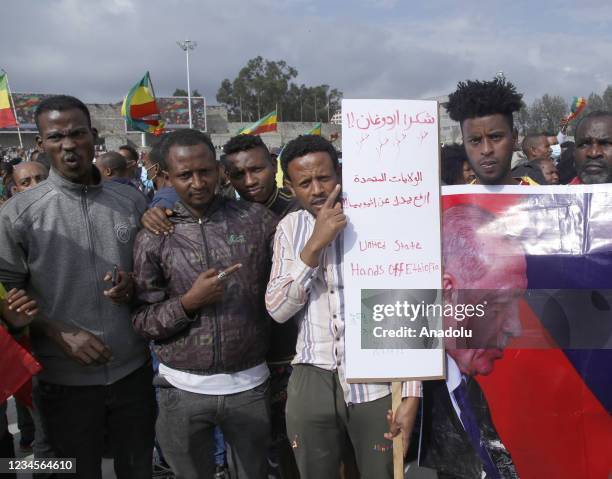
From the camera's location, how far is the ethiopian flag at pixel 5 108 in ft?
25.6

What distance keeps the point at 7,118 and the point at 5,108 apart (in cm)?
27

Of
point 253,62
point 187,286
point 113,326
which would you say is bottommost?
point 113,326

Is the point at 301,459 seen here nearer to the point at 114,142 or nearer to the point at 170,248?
the point at 170,248

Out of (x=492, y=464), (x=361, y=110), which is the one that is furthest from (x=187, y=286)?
(x=492, y=464)

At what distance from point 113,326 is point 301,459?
1006 mm

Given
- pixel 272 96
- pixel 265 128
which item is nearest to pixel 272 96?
pixel 272 96

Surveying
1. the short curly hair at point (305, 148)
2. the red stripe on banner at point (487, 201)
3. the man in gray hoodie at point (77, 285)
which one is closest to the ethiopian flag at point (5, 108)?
the man in gray hoodie at point (77, 285)

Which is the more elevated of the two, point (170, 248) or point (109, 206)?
point (109, 206)

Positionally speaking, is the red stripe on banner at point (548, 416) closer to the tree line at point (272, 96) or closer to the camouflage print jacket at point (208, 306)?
the camouflage print jacket at point (208, 306)

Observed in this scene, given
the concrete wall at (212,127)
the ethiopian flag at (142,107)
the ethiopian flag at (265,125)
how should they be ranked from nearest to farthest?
1. the ethiopian flag at (142,107)
2. the ethiopian flag at (265,125)
3. the concrete wall at (212,127)

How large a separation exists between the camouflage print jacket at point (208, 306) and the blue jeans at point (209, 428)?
0.13 m

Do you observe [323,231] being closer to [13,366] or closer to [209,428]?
[209,428]

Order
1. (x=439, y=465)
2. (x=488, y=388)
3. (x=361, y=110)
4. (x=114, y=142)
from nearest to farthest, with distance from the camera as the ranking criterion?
(x=361, y=110) < (x=488, y=388) < (x=439, y=465) < (x=114, y=142)

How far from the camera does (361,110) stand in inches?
80.7
